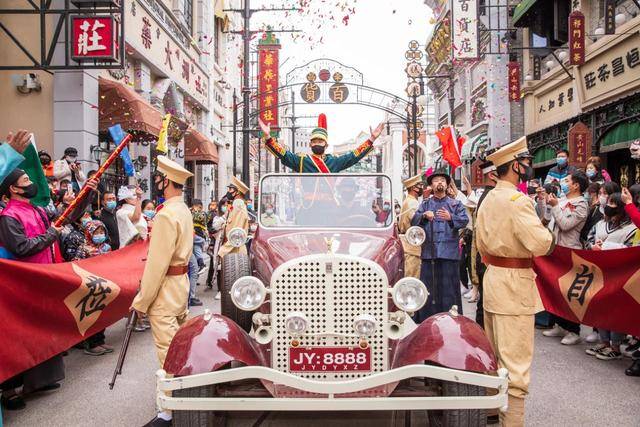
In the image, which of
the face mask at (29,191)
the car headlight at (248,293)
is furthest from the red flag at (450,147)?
the face mask at (29,191)

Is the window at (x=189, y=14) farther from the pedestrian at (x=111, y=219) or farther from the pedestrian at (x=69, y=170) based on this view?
the pedestrian at (x=111, y=219)

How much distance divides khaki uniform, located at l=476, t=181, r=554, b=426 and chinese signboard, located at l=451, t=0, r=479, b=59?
1700 centimetres

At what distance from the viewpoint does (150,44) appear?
656 inches

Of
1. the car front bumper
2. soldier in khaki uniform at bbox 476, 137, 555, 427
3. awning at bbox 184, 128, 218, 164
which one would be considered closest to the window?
awning at bbox 184, 128, 218, 164

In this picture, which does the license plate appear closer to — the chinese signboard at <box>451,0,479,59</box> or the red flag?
the red flag

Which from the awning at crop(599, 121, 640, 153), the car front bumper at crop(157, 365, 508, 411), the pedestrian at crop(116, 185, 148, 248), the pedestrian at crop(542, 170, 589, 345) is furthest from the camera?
the awning at crop(599, 121, 640, 153)

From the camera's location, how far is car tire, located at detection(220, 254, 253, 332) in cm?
575

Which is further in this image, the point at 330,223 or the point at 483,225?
the point at 330,223

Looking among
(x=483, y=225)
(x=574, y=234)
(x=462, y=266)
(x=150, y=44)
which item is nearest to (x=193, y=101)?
(x=150, y=44)

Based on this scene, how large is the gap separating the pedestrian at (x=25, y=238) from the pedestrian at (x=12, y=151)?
0.59m

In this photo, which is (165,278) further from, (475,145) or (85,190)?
A: (475,145)

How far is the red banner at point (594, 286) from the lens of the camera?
19.4 ft

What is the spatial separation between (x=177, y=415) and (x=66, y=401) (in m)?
2.13

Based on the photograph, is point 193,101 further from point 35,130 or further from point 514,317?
point 514,317
